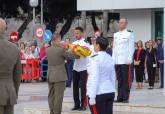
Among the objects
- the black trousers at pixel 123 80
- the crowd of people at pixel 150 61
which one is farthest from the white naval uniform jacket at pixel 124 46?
the crowd of people at pixel 150 61

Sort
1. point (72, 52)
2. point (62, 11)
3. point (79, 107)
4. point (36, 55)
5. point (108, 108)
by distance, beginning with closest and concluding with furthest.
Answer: point (108, 108), point (72, 52), point (79, 107), point (36, 55), point (62, 11)

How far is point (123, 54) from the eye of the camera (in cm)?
1351

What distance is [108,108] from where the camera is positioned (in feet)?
32.0

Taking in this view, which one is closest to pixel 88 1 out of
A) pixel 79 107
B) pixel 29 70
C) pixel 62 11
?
pixel 29 70

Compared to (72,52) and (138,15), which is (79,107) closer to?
(72,52)

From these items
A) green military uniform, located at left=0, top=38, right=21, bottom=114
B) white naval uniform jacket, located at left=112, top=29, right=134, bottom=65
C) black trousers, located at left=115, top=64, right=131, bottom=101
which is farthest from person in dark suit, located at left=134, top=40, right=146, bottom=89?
green military uniform, located at left=0, top=38, right=21, bottom=114

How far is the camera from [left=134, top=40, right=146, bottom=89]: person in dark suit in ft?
69.3

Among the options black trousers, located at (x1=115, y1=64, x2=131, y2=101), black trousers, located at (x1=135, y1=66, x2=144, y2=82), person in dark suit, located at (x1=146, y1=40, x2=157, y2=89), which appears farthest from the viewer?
black trousers, located at (x1=135, y1=66, x2=144, y2=82)

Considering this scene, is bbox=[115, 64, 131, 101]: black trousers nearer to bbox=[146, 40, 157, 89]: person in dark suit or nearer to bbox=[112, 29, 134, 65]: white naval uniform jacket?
bbox=[112, 29, 134, 65]: white naval uniform jacket

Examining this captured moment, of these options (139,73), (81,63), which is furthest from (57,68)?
(139,73)

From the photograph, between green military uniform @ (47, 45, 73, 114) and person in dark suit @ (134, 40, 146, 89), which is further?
person in dark suit @ (134, 40, 146, 89)

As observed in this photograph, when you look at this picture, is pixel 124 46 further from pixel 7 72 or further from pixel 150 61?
pixel 150 61

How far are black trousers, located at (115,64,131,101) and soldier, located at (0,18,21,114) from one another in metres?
5.60

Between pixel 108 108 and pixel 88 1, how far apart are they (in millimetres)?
19089
